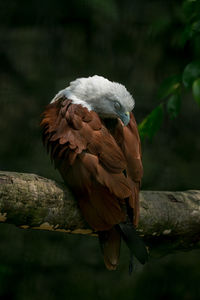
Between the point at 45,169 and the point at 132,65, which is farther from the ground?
the point at 132,65

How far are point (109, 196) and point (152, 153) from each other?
252 centimetres

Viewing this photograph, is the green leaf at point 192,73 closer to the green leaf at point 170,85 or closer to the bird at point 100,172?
the green leaf at point 170,85

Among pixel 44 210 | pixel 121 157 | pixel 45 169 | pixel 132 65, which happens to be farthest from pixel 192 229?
pixel 132 65

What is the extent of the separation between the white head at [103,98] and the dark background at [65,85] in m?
1.80

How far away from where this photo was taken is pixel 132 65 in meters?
4.27

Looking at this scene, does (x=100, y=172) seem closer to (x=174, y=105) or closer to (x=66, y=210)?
(x=66, y=210)

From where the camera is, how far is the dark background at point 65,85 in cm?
393

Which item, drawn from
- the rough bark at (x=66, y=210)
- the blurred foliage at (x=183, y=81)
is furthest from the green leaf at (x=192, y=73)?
the rough bark at (x=66, y=210)

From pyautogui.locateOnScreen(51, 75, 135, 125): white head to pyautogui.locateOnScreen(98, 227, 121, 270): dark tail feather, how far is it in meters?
0.54

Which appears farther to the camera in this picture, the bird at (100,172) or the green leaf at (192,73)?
the green leaf at (192,73)

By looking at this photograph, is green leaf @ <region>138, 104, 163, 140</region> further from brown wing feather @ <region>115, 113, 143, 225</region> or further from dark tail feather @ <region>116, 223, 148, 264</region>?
dark tail feather @ <region>116, 223, 148, 264</region>

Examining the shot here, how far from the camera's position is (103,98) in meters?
2.18

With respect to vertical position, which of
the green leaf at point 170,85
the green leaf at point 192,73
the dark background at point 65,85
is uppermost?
the green leaf at point 192,73

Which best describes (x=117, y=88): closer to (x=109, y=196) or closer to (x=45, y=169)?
(x=109, y=196)
